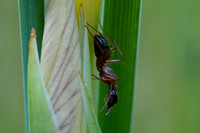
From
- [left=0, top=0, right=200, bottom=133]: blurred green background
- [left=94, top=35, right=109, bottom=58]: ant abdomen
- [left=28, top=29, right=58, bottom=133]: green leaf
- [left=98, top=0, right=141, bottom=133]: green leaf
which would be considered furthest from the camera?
[left=0, top=0, right=200, bottom=133]: blurred green background

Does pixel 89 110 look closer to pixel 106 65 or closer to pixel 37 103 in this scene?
pixel 37 103

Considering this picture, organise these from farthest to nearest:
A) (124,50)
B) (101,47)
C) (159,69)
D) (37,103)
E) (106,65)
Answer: (159,69)
(106,65)
(101,47)
(124,50)
(37,103)

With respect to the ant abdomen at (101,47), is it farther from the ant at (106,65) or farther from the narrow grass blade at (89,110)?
the narrow grass blade at (89,110)

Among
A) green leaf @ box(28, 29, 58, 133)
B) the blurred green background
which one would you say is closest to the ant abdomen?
green leaf @ box(28, 29, 58, 133)

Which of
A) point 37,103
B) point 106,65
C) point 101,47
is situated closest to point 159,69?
point 106,65

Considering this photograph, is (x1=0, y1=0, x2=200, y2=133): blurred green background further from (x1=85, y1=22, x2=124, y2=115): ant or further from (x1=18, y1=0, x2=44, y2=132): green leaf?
(x1=18, y1=0, x2=44, y2=132): green leaf

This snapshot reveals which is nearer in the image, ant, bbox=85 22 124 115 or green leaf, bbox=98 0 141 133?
green leaf, bbox=98 0 141 133

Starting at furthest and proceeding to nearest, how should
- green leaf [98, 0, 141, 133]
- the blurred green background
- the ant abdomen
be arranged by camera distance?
the blurred green background → the ant abdomen → green leaf [98, 0, 141, 133]
